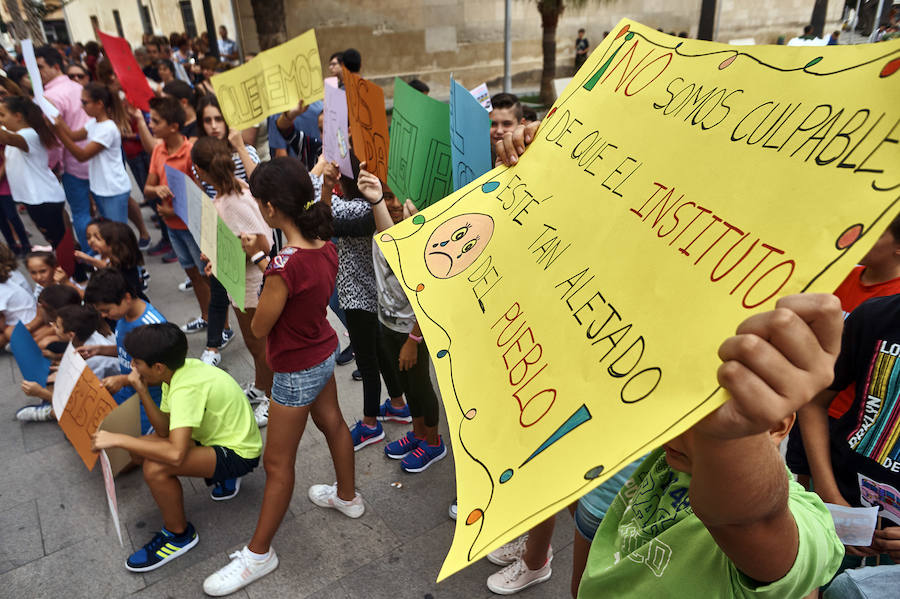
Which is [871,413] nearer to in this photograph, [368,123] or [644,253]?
[644,253]

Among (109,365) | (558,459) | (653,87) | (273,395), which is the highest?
(653,87)

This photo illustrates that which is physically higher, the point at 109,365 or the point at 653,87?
the point at 653,87

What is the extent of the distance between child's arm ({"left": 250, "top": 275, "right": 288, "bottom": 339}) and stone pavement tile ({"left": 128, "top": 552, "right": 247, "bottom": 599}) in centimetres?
125

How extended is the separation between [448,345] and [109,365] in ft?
9.71

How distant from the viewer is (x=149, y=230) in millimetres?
7328

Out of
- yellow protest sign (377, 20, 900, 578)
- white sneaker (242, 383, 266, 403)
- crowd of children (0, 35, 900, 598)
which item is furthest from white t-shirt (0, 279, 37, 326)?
yellow protest sign (377, 20, 900, 578)

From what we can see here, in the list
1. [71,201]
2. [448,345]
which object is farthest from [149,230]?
[448,345]

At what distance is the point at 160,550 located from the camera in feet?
8.87

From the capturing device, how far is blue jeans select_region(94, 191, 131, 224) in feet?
17.3

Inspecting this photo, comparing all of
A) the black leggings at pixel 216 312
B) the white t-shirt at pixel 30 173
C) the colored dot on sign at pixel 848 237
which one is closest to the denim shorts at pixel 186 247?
the black leggings at pixel 216 312

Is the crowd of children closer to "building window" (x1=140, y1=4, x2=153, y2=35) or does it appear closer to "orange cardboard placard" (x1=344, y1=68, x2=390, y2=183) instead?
"orange cardboard placard" (x1=344, y1=68, x2=390, y2=183)

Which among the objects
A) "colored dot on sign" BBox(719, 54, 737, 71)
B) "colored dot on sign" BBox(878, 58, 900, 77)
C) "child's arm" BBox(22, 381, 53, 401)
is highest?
"colored dot on sign" BBox(878, 58, 900, 77)

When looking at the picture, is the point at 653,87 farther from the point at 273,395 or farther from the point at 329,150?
the point at 329,150

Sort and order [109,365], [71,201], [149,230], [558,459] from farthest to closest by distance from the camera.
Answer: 1. [149,230]
2. [71,201]
3. [109,365]
4. [558,459]
